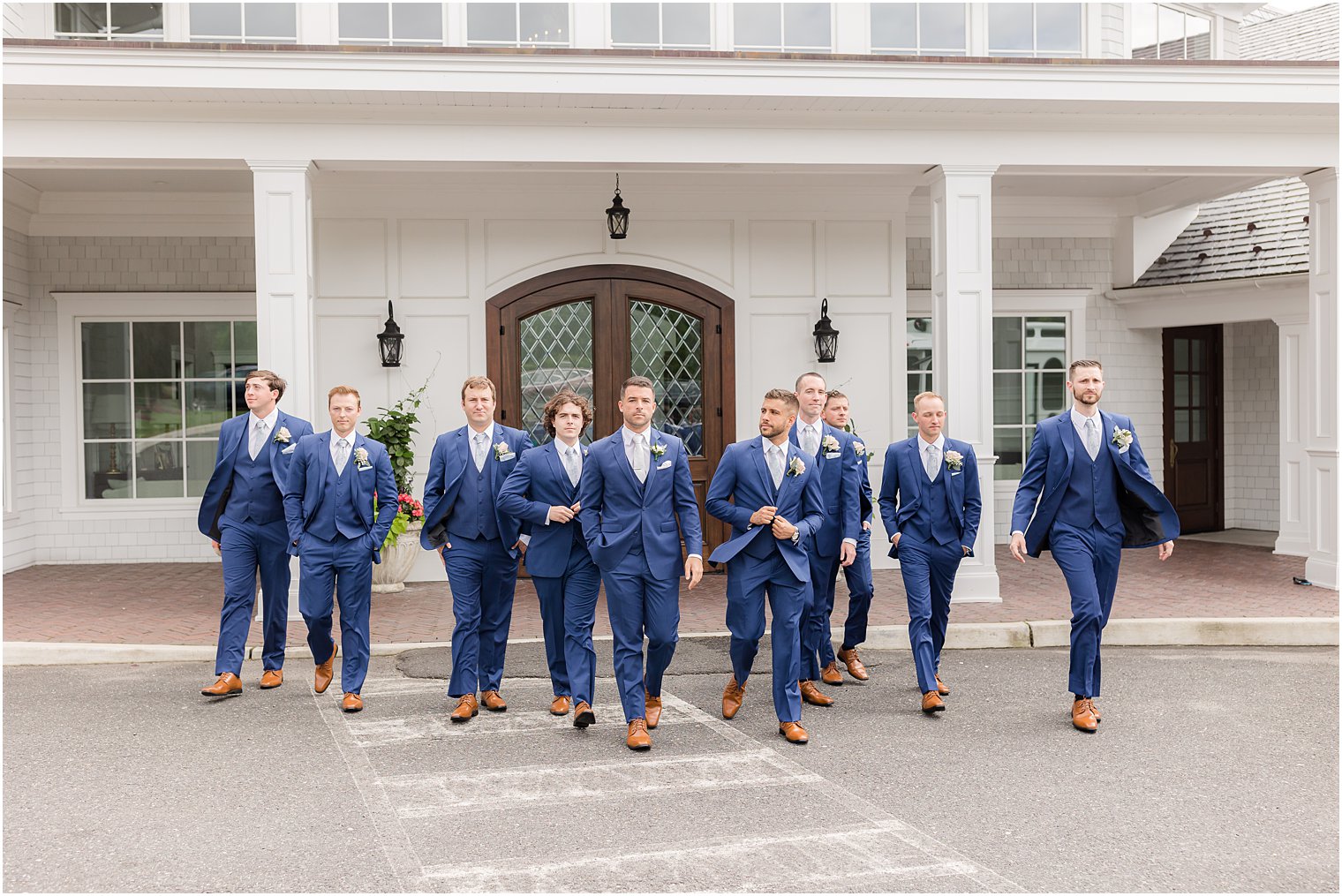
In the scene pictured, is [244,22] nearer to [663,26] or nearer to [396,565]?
[663,26]

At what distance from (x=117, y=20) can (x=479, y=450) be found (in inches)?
276

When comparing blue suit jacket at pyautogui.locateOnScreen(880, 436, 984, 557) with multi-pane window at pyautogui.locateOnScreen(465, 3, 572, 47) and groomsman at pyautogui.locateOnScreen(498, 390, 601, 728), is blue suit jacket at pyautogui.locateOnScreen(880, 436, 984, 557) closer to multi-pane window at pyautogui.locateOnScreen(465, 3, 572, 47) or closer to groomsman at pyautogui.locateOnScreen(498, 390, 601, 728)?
groomsman at pyautogui.locateOnScreen(498, 390, 601, 728)

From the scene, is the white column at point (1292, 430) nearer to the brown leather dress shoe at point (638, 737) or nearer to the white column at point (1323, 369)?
the white column at point (1323, 369)

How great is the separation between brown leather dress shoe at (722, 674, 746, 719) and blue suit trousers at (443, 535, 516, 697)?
4.19ft

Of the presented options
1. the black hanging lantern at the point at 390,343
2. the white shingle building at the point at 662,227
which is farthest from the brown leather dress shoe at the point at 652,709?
the black hanging lantern at the point at 390,343

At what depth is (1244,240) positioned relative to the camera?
42.8 ft

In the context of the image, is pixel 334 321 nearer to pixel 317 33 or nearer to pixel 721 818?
pixel 317 33

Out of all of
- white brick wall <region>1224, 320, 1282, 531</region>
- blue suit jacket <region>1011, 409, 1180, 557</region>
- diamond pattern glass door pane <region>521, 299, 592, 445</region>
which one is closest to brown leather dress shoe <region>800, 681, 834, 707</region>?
blue suit jacket <region>1011, 409, 1180, 557</region>

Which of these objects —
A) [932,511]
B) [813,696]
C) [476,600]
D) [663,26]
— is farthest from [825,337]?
[476,600]

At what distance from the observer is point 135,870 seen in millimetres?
4141

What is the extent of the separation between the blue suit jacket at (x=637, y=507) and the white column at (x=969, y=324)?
13.6 ft

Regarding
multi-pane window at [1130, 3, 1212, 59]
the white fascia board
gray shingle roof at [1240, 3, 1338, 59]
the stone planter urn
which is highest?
gray shingle roof at [1240, 3, 1338, 59]

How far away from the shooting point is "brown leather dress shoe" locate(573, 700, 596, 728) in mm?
6078

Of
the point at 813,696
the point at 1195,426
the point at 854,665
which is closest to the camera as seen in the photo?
the point at 813,696
